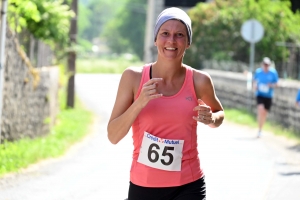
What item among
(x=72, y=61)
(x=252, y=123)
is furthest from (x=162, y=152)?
(x=72, y=61)

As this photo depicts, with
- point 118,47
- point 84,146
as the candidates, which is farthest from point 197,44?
point 118,47

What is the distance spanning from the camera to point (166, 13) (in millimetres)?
5223

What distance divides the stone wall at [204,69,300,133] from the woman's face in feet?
49.2

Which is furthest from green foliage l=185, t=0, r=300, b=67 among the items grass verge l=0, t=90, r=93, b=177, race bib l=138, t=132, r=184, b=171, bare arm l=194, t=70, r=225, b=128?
race bib l=138, t=132, r=184, b=171

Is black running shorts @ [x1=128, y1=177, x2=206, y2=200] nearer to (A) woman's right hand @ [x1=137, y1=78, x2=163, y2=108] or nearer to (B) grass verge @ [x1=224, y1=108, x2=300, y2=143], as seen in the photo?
(A) woman's right hand @ [x1=137, y1=78, x2=163, y2=108]

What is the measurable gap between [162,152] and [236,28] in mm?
35674

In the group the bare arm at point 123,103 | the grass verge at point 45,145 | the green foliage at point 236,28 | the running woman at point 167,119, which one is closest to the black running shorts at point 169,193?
the running woman at point 167,119

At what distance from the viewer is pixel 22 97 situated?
1599 centimetres

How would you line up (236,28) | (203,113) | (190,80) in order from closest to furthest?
(203,113), (190,80), (236,28)

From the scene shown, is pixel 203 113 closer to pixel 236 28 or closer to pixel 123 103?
pixel 123 103

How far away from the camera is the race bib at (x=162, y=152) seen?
5.22 m

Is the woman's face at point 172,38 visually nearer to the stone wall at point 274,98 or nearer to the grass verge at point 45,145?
the grass verge at point 45,145

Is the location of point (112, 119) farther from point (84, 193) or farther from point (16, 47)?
point (16, 47)

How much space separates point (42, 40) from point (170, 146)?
16.7 metres
